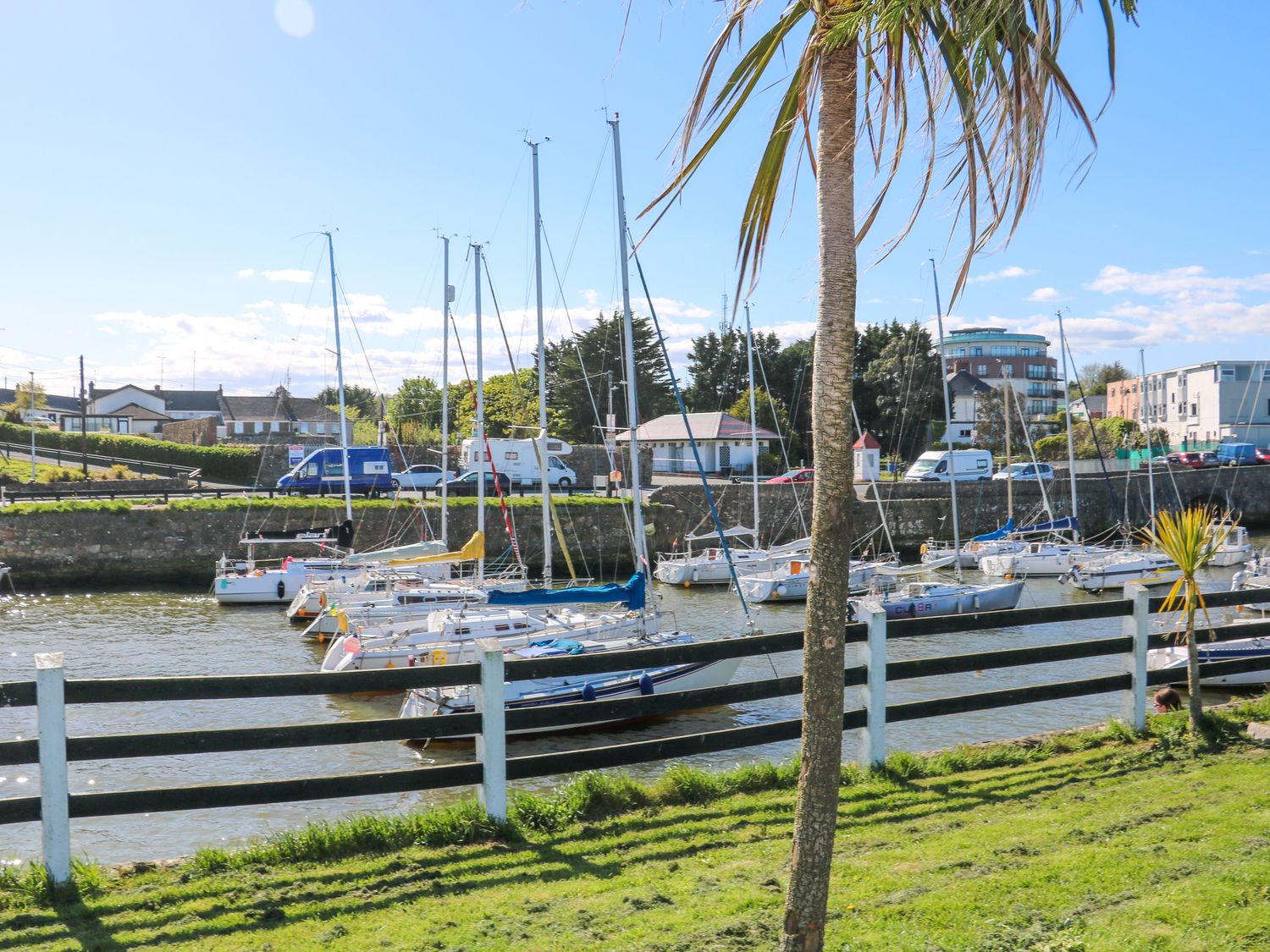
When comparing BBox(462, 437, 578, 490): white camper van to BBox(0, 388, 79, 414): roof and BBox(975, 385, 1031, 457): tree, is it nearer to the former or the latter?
BBox(975, 385, 1031, 457): tree

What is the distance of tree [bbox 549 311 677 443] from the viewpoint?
7081 cm

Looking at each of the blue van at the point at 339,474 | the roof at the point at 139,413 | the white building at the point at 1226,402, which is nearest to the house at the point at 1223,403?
the white building at the point at 1226,402

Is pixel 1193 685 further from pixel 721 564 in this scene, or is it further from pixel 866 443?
pixel 866 443

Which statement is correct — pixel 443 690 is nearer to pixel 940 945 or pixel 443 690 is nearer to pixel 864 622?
pixel 864 622

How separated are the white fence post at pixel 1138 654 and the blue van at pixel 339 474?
4103cm

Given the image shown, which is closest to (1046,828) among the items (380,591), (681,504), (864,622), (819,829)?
(864,622)

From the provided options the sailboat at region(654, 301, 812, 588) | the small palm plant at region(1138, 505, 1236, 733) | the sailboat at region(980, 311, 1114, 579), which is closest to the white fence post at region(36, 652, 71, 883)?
the small palm plant at region(1138, 505, 1236, 733)

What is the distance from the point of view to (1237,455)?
62.5m

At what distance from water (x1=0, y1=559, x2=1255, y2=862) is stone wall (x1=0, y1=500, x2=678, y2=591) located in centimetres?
264

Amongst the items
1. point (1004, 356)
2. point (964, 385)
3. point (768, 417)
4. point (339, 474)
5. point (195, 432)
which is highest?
point (1004, 356)

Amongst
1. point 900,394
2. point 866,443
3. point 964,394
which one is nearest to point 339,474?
point 866,443

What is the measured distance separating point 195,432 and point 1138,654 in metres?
80.1

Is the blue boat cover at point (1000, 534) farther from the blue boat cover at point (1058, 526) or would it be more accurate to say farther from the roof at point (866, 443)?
the roof at point (866, 443)

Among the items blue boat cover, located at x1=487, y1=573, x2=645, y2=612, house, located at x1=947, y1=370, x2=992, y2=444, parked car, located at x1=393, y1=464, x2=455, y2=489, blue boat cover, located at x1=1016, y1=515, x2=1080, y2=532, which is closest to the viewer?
blue boat cover, located at x1=487, y1=573, x2=645, y2=612
